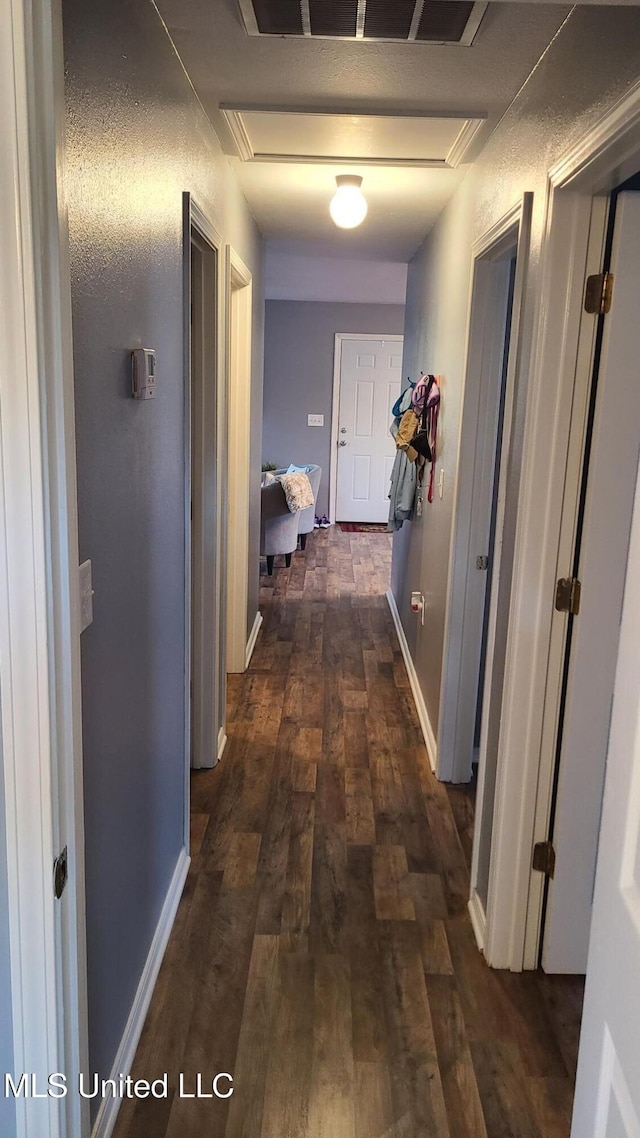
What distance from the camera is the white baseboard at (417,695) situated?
3.42 meters

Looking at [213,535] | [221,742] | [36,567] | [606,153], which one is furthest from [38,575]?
[221,742]

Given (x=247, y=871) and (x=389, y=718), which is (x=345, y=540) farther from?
(x=247, y=871)

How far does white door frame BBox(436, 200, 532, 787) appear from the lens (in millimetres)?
2881

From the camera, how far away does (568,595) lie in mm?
1946

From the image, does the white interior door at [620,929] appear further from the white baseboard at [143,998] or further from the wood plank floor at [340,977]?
the white baseboard at [143,998]

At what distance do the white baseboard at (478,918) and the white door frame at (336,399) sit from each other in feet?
22.0

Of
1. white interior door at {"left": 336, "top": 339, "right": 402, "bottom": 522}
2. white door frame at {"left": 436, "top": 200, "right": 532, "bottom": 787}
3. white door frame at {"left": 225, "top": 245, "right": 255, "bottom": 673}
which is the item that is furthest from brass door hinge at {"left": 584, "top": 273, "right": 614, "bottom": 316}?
white interior door at {"left": 336, "top": 339, "right": 402, "bottom": 522}

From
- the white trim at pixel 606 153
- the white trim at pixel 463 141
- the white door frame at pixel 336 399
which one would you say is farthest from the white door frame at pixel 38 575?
the white door frame at pixel 336 399

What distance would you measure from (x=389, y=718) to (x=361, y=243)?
275 cm

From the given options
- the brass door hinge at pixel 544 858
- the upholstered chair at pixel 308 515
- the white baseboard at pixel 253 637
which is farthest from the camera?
the upholstered chair at pixel 308 515

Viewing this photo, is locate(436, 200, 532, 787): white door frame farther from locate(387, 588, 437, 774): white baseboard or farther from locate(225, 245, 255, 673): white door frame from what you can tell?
locate(225, 245, 255, 673): white door frame

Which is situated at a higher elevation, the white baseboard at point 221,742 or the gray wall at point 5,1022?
the gray wall at point 5,1022

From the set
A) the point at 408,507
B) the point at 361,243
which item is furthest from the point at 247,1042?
the point at 361,243

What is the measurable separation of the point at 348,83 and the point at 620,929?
7.08 ft
